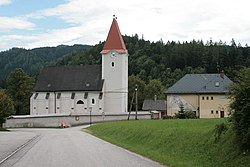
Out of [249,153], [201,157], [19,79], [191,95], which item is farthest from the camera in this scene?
[19,79]

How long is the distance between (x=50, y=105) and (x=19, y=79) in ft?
29.8

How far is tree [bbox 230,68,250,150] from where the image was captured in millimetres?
13484

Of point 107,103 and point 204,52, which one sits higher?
point 204,52

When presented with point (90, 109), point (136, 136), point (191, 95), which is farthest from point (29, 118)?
point (136, 136)

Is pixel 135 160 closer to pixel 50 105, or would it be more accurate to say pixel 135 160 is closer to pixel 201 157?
pixel 201 157

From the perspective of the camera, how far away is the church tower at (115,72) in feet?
311

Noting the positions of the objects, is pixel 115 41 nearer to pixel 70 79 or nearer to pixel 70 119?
pixel 70 79

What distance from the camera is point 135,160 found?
1795 centimetres

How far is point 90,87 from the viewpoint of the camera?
9862 centimetres

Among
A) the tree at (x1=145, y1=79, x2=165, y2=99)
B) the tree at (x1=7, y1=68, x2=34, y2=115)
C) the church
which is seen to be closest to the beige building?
the church

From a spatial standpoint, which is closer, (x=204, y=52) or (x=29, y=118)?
(x=29, y=118)

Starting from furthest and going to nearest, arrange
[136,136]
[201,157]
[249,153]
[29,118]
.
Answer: [29,118]
[136,136]
[201,157]
[249,153]

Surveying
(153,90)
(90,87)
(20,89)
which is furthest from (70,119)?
(153,90)

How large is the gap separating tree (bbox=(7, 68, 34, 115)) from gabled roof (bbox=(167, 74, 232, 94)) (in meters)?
41.3
